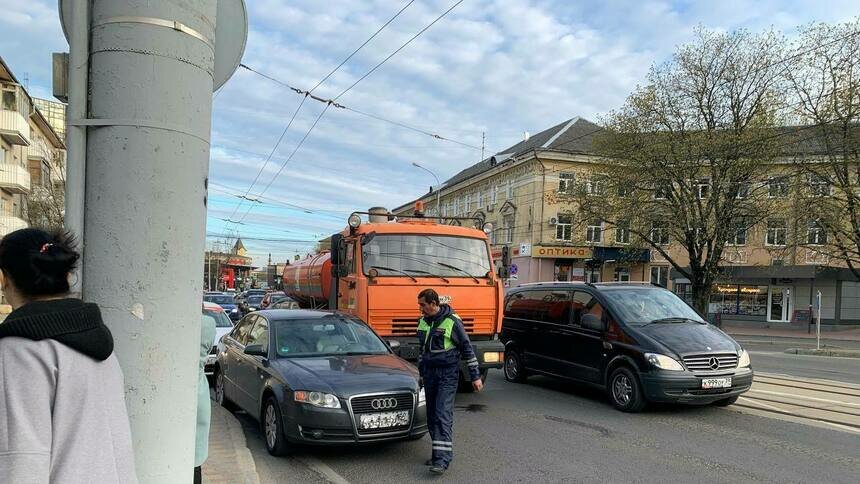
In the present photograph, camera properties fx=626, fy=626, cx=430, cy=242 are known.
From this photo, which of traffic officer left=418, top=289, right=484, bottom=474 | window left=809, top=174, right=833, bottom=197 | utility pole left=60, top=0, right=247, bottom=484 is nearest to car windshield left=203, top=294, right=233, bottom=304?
traffic officer left=418, top=289, right=484, bottom=474

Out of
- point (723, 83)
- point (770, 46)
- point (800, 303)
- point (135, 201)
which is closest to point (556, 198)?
point (723, 83)

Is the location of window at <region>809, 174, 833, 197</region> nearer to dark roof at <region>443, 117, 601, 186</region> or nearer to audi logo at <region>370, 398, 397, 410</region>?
dark roof at <region>443, 117, 601, 186</region>

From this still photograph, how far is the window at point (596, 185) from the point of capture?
29594 millimetres

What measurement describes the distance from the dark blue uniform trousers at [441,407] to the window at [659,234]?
24651 mm

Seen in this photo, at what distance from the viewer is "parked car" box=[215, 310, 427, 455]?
6.01m

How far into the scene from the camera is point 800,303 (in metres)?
37.8

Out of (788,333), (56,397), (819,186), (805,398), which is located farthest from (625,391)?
(788,333)

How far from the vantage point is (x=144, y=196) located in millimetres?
2250

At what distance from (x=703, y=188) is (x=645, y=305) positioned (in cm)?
2159

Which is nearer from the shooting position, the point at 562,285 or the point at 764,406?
the point at 764,406

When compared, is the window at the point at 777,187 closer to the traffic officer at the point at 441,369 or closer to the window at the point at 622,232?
the window at the point at 622,232

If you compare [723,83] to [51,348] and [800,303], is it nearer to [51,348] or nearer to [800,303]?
[800,303]

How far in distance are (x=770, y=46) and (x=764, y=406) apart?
2277 centimetres

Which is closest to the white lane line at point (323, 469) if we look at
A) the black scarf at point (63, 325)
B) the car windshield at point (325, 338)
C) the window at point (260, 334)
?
the car windshield at point (325, 338)
